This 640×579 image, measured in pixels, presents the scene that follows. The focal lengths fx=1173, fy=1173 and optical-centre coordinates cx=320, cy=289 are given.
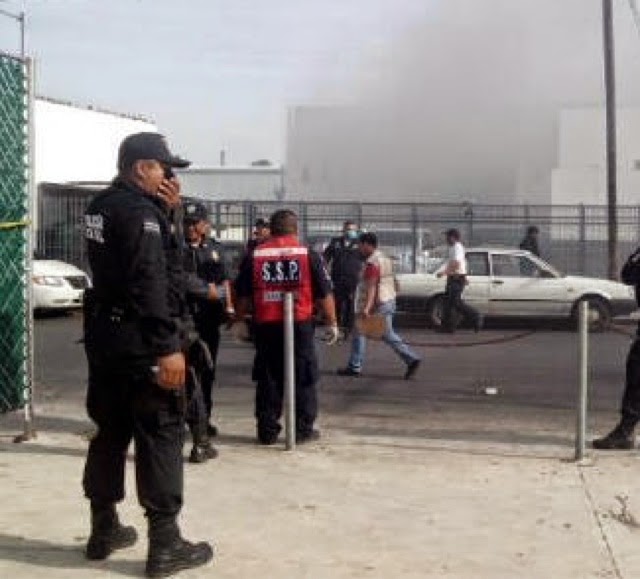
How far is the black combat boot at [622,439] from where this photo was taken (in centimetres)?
797

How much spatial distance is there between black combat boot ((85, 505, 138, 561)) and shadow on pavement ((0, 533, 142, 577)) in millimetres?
47

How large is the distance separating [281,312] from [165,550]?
11.0ft

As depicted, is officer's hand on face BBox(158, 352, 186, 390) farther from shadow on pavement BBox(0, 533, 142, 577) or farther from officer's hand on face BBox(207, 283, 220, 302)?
officer's hand on face BBox(207, 283, 220, 302)

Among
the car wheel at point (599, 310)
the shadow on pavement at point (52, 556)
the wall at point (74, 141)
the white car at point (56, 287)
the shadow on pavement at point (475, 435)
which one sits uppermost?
the wall at point (74, 141)

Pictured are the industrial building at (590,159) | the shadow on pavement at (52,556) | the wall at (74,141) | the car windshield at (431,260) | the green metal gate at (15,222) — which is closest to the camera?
the shadow on pavement at (52,556)

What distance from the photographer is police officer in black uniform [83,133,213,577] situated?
16.5ft

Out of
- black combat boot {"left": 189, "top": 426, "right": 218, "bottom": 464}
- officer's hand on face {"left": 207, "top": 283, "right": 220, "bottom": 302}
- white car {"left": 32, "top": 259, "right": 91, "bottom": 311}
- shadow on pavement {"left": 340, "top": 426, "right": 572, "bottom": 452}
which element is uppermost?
officer's hand on face {"left": 207, "top": 283, "right": 220, "bottom": 302}

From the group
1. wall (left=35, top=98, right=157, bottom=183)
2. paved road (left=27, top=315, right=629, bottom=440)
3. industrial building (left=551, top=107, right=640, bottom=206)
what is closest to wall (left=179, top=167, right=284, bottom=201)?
industrial building (left=551, top=107, right=640, bottom=206)

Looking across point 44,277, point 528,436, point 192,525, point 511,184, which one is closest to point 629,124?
point 511,184

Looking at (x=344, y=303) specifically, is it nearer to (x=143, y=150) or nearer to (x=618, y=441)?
(x=618, y=441)

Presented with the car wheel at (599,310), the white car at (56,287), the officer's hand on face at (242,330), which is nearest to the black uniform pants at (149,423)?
the officer's hand on face at (242,330)

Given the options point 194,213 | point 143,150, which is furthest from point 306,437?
point 143,150

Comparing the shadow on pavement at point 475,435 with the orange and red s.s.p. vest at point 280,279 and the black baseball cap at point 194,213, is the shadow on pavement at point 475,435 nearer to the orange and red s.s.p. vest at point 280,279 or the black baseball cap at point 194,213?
the orange and red s.s.p. vest at point 280,279

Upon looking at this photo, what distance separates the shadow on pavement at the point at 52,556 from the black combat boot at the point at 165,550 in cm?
13
